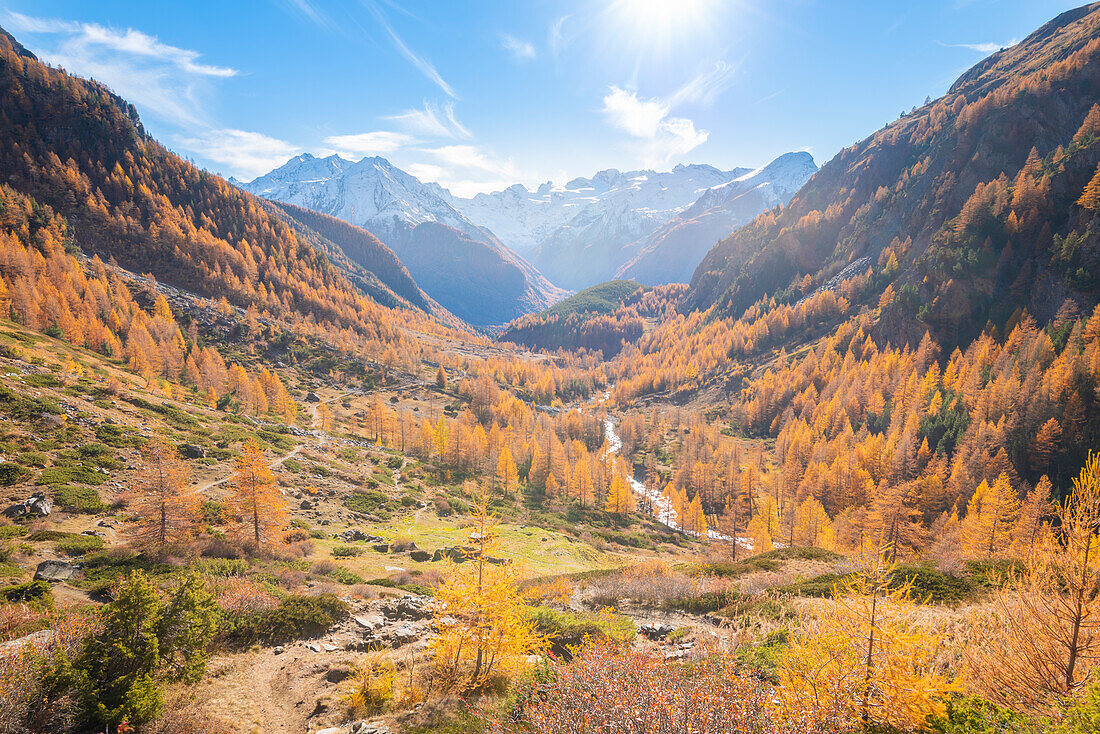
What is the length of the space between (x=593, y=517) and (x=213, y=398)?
83.5m

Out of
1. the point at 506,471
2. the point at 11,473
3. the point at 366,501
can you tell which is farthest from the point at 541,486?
the point at 11,473

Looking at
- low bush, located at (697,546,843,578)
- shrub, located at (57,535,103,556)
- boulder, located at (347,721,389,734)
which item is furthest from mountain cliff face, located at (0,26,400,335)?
low bush, located at (697,546,843,578)

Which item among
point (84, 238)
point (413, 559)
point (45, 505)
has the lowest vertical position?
point (413, 559)

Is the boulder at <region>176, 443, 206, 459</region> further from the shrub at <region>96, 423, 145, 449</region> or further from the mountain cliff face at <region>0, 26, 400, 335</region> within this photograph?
the mountain cliff face at <region>0, 26, 400, 335</region>

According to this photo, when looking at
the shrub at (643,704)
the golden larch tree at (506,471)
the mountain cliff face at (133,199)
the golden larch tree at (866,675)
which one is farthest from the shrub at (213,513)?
the mountain cliff face at (133,199)

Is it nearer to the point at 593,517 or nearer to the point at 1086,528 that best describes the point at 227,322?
the point at 593,517

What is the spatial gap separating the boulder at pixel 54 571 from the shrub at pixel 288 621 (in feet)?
35.7

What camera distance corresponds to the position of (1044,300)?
100m

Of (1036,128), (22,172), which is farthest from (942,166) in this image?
(22,172)

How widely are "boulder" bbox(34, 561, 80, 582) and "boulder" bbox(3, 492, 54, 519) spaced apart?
39.7 ft

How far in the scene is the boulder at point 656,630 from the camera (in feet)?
70.7

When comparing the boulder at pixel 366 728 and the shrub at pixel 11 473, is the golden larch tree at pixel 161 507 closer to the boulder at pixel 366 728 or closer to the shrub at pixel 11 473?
the shrub at pixel 11 473

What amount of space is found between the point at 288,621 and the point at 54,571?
13241 millimetres

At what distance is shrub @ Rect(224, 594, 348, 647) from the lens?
60.5ft
